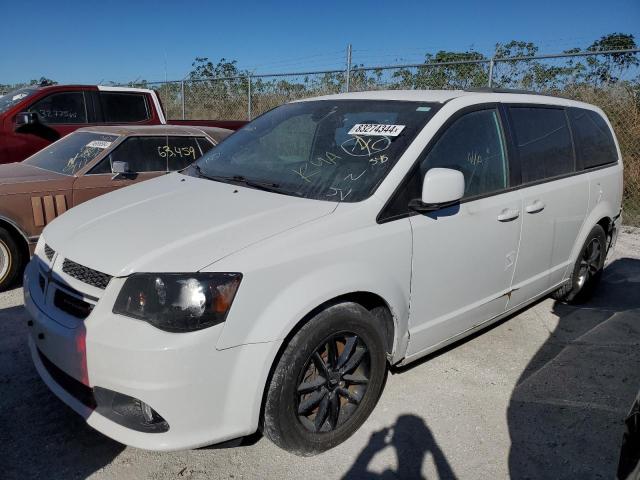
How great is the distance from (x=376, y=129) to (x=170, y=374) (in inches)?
71.4

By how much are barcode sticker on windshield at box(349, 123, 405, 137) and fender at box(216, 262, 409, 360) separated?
2.81 feet

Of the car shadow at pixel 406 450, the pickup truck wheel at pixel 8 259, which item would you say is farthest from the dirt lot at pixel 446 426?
the pickup truck wheel at pixel 8 259

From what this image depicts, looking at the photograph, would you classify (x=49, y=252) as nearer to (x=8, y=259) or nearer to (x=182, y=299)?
(x=182, y=299)

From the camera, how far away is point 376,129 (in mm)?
3062

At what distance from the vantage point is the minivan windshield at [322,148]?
9.34ft

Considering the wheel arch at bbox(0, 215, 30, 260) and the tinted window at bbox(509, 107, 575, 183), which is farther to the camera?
the wheel arch at bbox(0, 215, 30, 260)

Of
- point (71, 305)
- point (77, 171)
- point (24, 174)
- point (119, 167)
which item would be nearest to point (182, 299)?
point (71, 305)

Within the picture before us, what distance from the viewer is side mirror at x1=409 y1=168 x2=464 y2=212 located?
2684 mm

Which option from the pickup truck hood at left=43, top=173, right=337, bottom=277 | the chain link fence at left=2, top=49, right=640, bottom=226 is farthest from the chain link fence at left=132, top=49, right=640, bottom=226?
the pickup truck hood at left=43, top=173, right=337, bottom=277

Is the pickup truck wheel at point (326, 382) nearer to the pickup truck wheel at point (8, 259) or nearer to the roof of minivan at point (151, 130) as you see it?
the pickup truck wheel at point (8, 259)

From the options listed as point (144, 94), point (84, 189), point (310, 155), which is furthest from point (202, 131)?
point (310, 155)

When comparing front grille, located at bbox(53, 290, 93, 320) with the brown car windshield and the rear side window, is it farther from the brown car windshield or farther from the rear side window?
the rear side window

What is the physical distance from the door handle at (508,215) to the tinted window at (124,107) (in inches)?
258

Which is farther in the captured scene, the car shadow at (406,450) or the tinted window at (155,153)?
the tinted window at (155,153)
